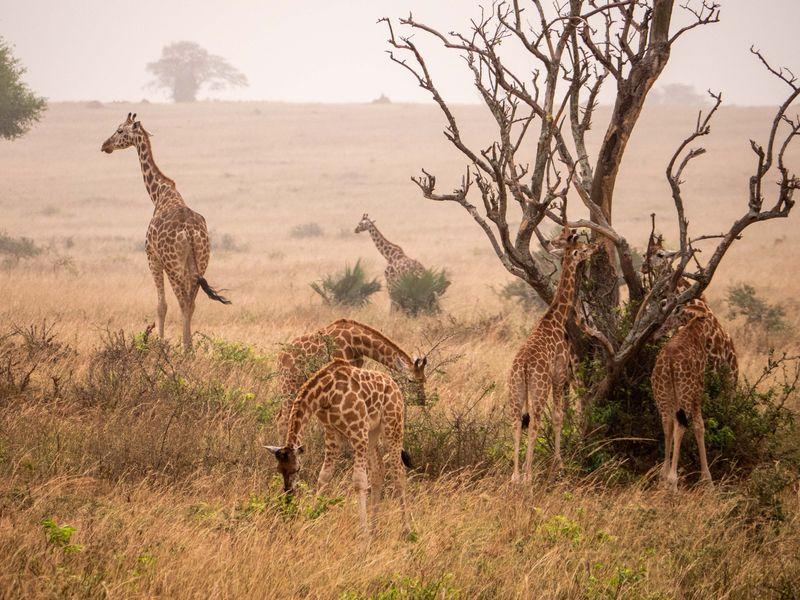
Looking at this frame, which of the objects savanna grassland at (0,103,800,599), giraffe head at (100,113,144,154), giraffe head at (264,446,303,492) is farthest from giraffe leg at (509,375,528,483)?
giraffe head at (100,113,144,154)

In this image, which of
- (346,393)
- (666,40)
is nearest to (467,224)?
(666,40)

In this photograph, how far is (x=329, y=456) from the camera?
624cm

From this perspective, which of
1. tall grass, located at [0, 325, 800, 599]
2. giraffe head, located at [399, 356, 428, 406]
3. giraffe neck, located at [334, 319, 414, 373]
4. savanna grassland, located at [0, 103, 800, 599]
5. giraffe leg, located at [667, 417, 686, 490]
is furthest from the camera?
giraffe neck, located at [334, 319, 414, 373]

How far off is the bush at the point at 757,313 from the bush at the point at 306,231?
19.8 metres

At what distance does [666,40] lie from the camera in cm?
812

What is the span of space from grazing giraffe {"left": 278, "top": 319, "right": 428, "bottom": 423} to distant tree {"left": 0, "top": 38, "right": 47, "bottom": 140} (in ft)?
85.2

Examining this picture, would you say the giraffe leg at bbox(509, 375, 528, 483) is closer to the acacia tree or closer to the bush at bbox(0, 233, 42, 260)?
the acacia tree

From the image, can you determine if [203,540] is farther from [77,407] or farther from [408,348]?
[408,348]

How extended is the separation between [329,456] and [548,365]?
74.3 inches

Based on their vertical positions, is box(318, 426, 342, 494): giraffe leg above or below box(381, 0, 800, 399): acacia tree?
below

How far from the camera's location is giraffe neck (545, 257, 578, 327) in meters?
7.45

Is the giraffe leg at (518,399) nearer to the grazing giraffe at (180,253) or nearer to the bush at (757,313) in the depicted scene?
the grazing giraffe at (180,253)

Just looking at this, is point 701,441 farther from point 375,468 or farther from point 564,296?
point 375,468

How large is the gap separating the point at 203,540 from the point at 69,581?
887 mm
